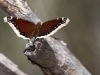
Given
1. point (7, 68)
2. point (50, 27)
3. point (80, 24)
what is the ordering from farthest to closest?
1. point (80, 24)
2. point (7, 68)
3. point (50, 27)

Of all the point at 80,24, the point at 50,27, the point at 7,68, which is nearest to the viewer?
the point at 50,27

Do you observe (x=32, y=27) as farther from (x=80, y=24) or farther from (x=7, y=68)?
(x=80, y=24)

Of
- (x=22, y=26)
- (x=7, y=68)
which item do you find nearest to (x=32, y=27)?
(x=22, y=26)

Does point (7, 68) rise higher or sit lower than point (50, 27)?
lower

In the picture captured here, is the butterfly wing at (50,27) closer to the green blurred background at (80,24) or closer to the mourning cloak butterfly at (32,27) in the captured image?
the mourning cloak butterfly at (32,27)

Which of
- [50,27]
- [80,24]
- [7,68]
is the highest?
[80,24]

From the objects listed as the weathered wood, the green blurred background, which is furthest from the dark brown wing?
the green blurred background

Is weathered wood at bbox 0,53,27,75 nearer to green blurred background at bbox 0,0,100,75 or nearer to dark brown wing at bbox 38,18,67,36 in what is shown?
dark brown wing at bbox 38,18,67,36

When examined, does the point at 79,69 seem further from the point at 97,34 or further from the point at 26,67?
the point at 26,67

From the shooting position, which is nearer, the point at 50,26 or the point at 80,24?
the point at 50,26
